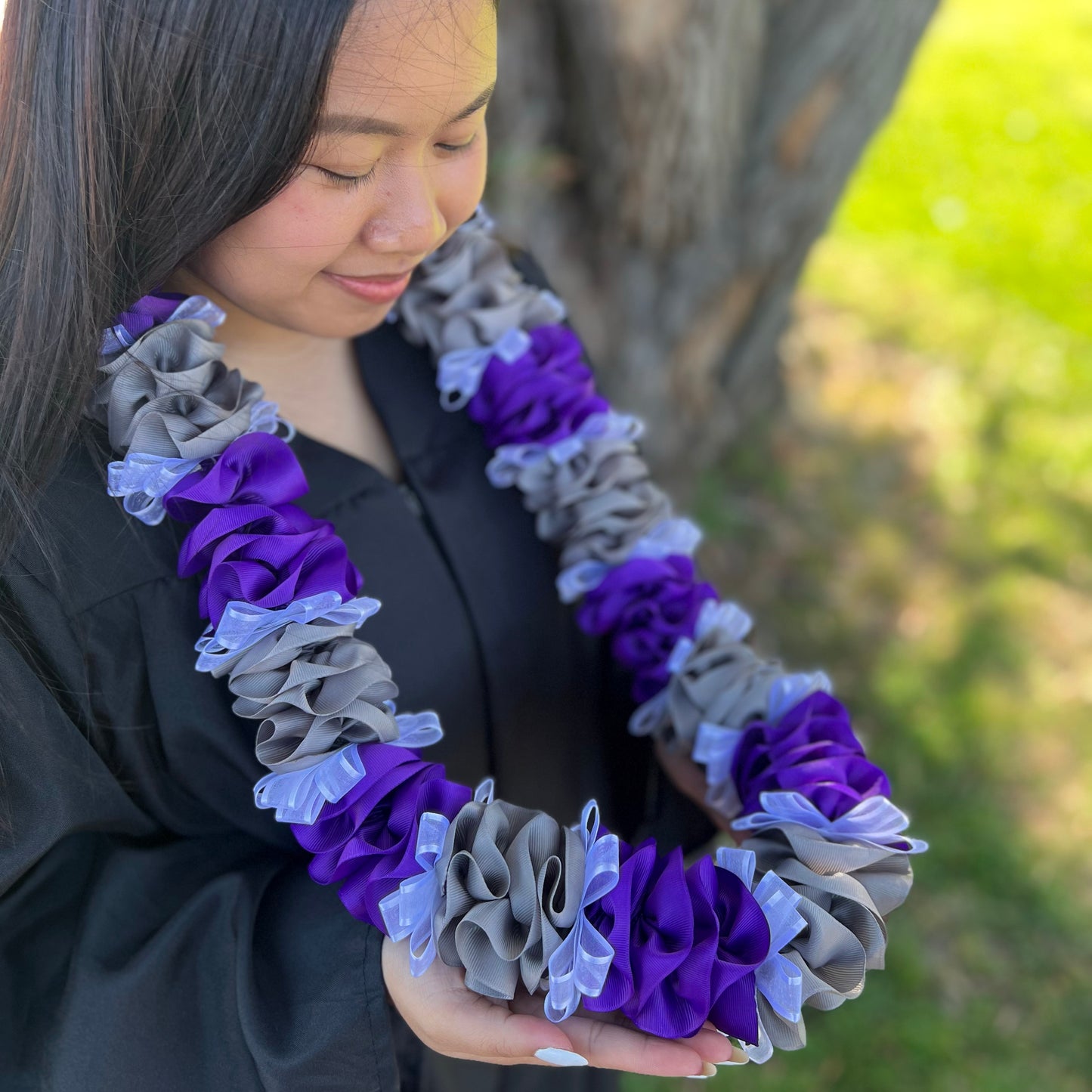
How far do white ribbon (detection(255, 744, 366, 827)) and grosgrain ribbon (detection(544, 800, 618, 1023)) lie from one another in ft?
0.82

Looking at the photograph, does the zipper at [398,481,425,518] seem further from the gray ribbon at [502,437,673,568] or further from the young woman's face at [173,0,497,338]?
the young woman's face at [173,0,497,338]

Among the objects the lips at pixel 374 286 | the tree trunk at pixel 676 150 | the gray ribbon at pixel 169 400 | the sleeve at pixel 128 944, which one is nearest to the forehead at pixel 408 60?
the lips at pixel 374 286

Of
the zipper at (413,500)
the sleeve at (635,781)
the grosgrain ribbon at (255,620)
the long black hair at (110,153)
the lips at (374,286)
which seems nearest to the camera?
the long black hair at (110,153)

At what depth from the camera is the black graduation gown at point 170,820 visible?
112 cm

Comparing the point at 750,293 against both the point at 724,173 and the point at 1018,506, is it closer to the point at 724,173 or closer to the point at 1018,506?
the point at 724,173

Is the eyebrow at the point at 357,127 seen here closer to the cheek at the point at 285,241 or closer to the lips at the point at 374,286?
the cheek at the point at 285,241

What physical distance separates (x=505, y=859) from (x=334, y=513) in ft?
1.62

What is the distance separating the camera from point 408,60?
102 centimetres

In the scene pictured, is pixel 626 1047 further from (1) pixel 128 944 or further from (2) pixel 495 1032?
(1) pixel 128 944

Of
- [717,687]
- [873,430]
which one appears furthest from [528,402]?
[873,430]

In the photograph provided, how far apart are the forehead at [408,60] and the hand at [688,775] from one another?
85 centimetres

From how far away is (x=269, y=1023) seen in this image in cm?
114

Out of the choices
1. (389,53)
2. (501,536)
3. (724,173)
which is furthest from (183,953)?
(724,173)

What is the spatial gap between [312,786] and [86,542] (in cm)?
35
